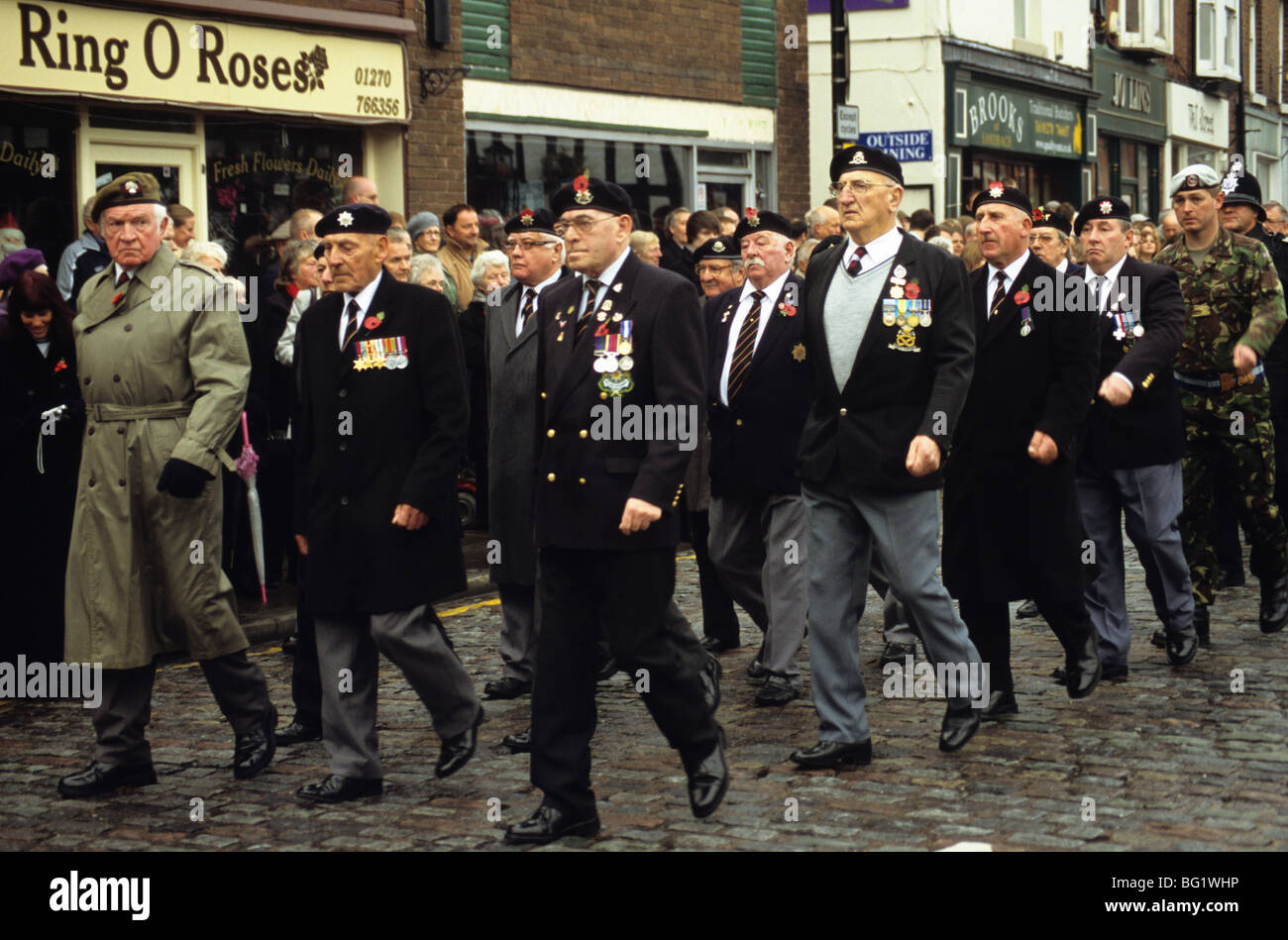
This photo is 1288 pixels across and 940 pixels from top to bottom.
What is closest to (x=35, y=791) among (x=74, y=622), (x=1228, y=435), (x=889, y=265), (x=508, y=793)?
(x=74, y=622)

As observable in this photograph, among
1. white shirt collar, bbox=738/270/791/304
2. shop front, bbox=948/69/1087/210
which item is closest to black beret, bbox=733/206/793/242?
white shirt collar, bbox=738/270/791/304

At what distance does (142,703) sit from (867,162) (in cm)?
327

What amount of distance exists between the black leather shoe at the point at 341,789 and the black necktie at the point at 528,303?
253cm

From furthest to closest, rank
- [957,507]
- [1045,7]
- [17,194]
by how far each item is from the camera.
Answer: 1. [1045,7]
2. [17,194]
3. [957,507]

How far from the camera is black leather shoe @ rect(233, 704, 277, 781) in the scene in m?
6.97

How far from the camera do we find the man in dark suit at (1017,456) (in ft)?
25.1

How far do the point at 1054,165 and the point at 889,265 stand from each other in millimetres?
26319

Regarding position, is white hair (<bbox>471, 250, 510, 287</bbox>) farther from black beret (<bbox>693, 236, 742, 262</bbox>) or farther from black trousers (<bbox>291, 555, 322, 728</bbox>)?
black trousers (<bbox>291, 555, 322, 728</bbox>)

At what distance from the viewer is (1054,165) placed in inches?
1270

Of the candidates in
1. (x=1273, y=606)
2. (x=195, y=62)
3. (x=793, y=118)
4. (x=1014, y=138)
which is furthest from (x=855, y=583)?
(x=1014, y=138)

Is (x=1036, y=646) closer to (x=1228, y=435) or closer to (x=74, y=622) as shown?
(x=1228, y=435)

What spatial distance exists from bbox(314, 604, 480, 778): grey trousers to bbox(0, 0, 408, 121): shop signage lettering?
798 centimetres

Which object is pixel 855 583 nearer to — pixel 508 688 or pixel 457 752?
pixel 457 752

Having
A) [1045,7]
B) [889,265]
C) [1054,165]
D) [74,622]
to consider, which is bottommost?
[74,622]
